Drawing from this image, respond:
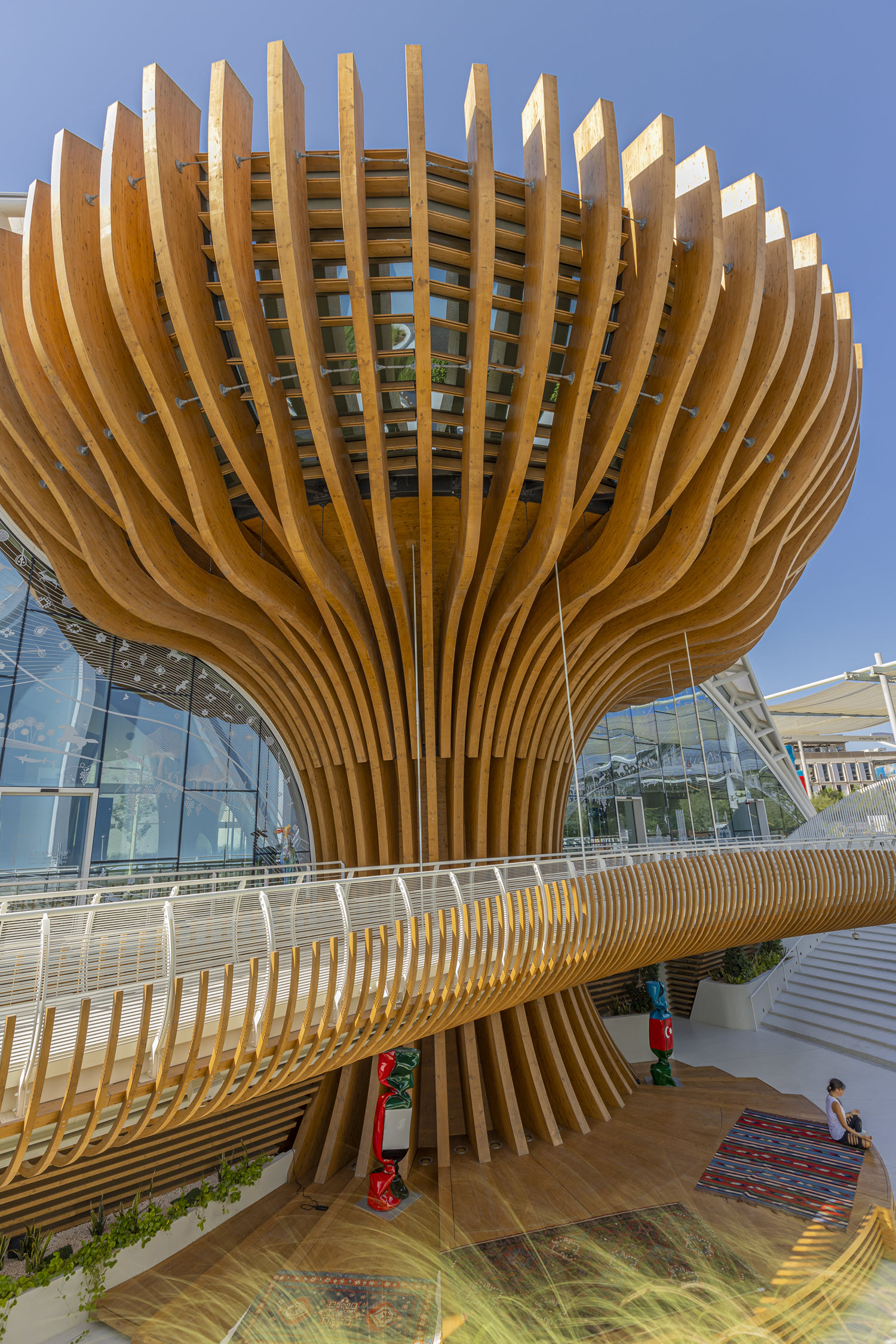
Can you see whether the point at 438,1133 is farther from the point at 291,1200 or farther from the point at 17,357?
the point at 17,357

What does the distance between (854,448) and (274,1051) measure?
12792 millimetres

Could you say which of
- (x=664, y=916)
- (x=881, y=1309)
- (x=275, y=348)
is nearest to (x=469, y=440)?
(x=275, y=348)

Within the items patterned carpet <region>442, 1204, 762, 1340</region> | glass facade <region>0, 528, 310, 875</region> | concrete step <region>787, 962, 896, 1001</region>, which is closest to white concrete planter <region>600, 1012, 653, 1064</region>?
concrete step <region>787, 962, 896, 1001</region>

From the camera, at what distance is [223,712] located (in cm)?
1311

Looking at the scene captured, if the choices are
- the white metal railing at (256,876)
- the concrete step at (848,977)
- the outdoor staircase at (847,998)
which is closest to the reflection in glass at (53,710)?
the white metal railing at (256,876)

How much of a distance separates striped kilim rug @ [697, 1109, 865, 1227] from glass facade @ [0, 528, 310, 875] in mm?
8552

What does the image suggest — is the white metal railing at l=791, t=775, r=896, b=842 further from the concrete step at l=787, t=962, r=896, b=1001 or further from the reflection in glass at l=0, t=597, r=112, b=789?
the reflection in glass at l=0, t=597, r=112, b=789

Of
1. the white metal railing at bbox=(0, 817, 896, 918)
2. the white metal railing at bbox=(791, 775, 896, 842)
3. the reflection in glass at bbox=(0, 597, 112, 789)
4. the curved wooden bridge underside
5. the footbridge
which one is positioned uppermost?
the curved wooden bridge underside

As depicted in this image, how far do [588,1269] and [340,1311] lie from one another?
2.60m

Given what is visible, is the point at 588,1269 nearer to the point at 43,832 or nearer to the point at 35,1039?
the point at 35,1039

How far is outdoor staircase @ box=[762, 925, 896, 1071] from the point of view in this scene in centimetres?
1412

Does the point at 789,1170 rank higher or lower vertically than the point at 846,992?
lower

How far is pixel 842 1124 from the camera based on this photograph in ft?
31.8

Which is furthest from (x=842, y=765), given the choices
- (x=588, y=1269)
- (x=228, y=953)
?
(x=228, y=953)
